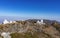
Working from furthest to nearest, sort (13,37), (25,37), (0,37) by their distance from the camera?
(25,37) < (13,37) < (0,37)

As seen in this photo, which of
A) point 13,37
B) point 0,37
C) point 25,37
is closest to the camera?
point 0,37

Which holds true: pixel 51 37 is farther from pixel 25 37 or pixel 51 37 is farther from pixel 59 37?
pixel 25 37

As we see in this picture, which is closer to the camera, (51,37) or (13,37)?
(13,37)

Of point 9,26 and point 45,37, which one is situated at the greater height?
point 9,26

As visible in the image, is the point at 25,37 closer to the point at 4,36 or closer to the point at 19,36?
the point at 19,36

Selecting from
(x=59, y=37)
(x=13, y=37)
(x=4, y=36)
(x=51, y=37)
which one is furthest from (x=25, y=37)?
(x=59, y=37)

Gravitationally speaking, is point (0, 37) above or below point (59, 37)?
above

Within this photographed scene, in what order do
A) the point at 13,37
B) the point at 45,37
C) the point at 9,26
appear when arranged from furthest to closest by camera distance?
the point at 9,26 → the point at 45,37 → the point at 13,37

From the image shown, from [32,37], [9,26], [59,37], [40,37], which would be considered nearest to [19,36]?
[32,37]

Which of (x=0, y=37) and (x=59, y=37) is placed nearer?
(x=0, y=37)
